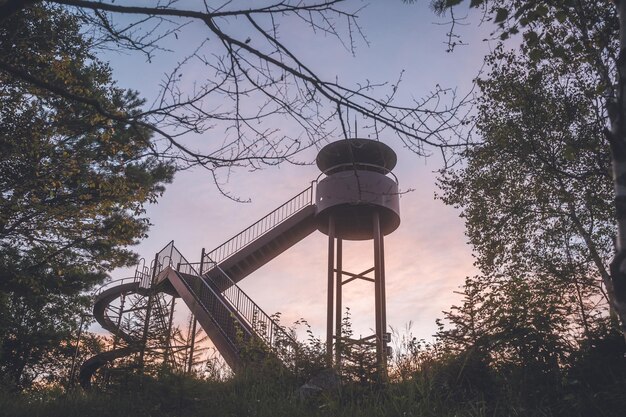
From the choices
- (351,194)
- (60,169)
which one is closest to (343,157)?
(351,194)

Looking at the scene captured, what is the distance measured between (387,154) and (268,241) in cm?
482

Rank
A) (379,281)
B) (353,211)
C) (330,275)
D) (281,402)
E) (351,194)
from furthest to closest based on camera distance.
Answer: (353,211) → (379,281) → (330,275) → (351,194) → (281,402)

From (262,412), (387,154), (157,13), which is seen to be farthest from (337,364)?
(387,154)

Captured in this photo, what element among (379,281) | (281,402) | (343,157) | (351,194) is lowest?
(281,402)

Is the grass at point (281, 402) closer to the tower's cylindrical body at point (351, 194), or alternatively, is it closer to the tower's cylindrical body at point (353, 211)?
the tower's cylindrical body at point (353, 211)

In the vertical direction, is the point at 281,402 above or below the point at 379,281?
below

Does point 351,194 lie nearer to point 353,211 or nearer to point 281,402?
point 353,211

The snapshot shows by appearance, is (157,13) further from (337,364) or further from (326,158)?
(326,158)

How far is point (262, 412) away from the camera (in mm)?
6402

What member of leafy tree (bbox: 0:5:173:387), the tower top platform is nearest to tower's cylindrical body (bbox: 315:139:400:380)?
the tower top platform

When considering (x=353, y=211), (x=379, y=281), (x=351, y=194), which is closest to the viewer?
(x=351, y=194)

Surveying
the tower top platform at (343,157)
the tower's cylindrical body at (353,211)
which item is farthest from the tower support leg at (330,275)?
the tower top platform at (343,157)

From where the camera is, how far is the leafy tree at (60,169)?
11.8 meters

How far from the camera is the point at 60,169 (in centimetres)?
1213
